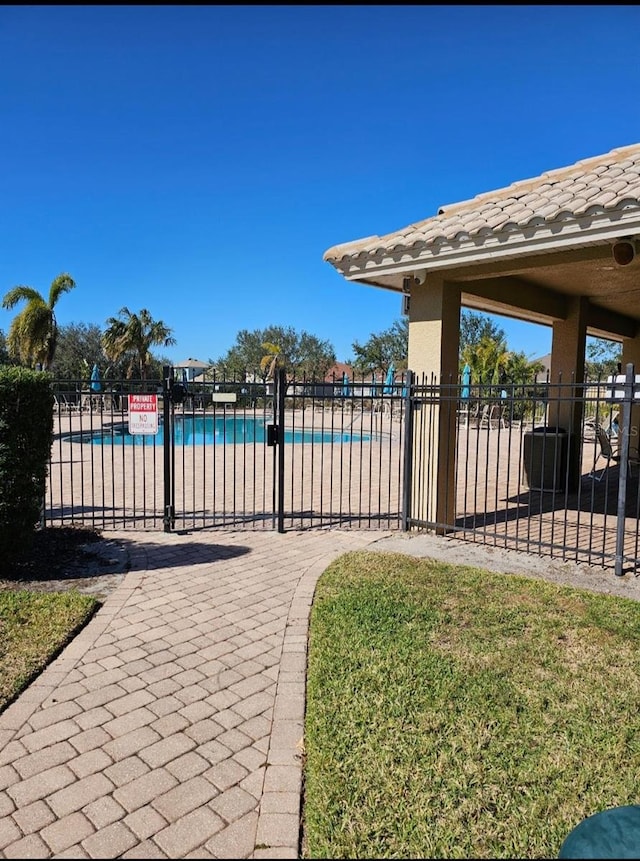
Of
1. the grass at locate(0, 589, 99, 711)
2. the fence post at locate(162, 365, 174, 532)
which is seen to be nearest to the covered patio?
the fence post at locate(162, 365, 174, 532)

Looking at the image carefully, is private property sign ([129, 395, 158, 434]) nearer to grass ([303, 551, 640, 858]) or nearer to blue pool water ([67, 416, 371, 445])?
grass ([303, 551, 640, 858])

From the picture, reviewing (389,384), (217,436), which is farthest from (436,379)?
(217,436)

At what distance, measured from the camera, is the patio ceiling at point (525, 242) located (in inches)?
211

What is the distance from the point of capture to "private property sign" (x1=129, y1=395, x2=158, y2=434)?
7.13 m

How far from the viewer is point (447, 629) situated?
415 centimetres

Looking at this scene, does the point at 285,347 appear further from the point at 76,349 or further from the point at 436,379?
the point at 436,379

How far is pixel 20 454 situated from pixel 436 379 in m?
4.74

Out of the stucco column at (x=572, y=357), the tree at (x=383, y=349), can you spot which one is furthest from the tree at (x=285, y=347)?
the stucco column at (x=572, y=357)

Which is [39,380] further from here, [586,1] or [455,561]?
[586,1]

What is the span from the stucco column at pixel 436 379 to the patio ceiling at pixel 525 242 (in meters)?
0.27

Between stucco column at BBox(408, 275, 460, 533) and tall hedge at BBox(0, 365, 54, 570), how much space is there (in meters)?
4.42

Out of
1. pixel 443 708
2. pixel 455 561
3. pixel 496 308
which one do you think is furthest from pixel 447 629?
pixel 496 308

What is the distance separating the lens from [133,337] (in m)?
38.5

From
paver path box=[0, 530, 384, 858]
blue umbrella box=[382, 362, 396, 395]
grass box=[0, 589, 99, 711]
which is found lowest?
paver path box=[0, 530, 384, 858]
